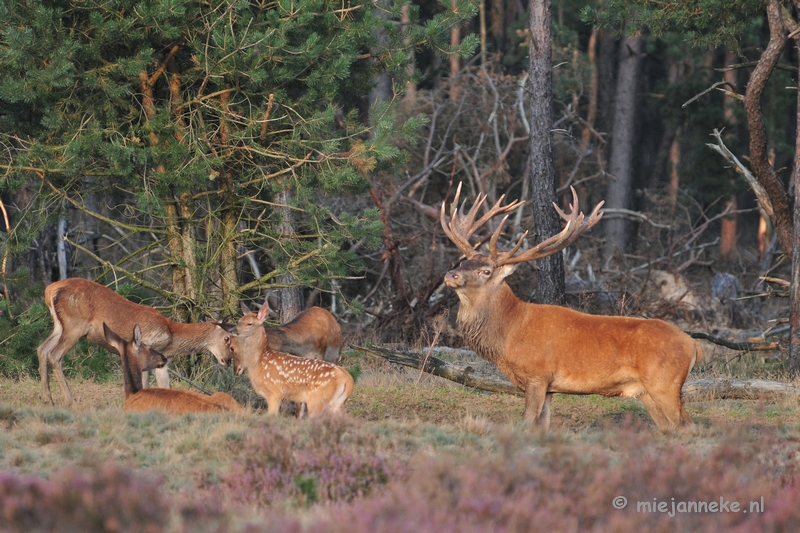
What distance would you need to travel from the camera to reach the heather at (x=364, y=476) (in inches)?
189

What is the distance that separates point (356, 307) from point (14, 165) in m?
4.33

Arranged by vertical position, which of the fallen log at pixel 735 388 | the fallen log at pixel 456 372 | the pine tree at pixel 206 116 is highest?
the pine tree at pixel 206 116

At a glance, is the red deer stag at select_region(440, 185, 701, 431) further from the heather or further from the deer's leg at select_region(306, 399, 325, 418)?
the deer's leg at select_region(306, 399, 325, 418)

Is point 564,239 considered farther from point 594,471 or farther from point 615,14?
point 615,14

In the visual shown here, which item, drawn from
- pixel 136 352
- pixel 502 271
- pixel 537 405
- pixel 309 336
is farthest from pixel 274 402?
pixel 502 271

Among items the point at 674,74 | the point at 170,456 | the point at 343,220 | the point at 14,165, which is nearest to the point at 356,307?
the point at 343,220

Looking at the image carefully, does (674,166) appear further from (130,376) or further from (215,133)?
(130,376)

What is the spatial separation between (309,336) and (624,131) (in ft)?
71.3

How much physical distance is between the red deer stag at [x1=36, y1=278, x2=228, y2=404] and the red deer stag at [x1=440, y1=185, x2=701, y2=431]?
2.74 m

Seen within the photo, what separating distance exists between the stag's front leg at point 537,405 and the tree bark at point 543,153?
5.43 metres

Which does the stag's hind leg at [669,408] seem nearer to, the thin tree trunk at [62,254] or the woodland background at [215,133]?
the woodland background at [215,133]

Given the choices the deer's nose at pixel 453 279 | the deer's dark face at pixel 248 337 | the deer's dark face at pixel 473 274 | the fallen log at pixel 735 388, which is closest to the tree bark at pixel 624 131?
the fallen log at pixel 735 388

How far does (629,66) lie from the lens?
3022 cm

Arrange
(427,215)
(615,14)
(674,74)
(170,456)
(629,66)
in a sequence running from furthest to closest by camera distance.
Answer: (674,74) < (629,66) < (427,215) < (615,14) < (170,456)
